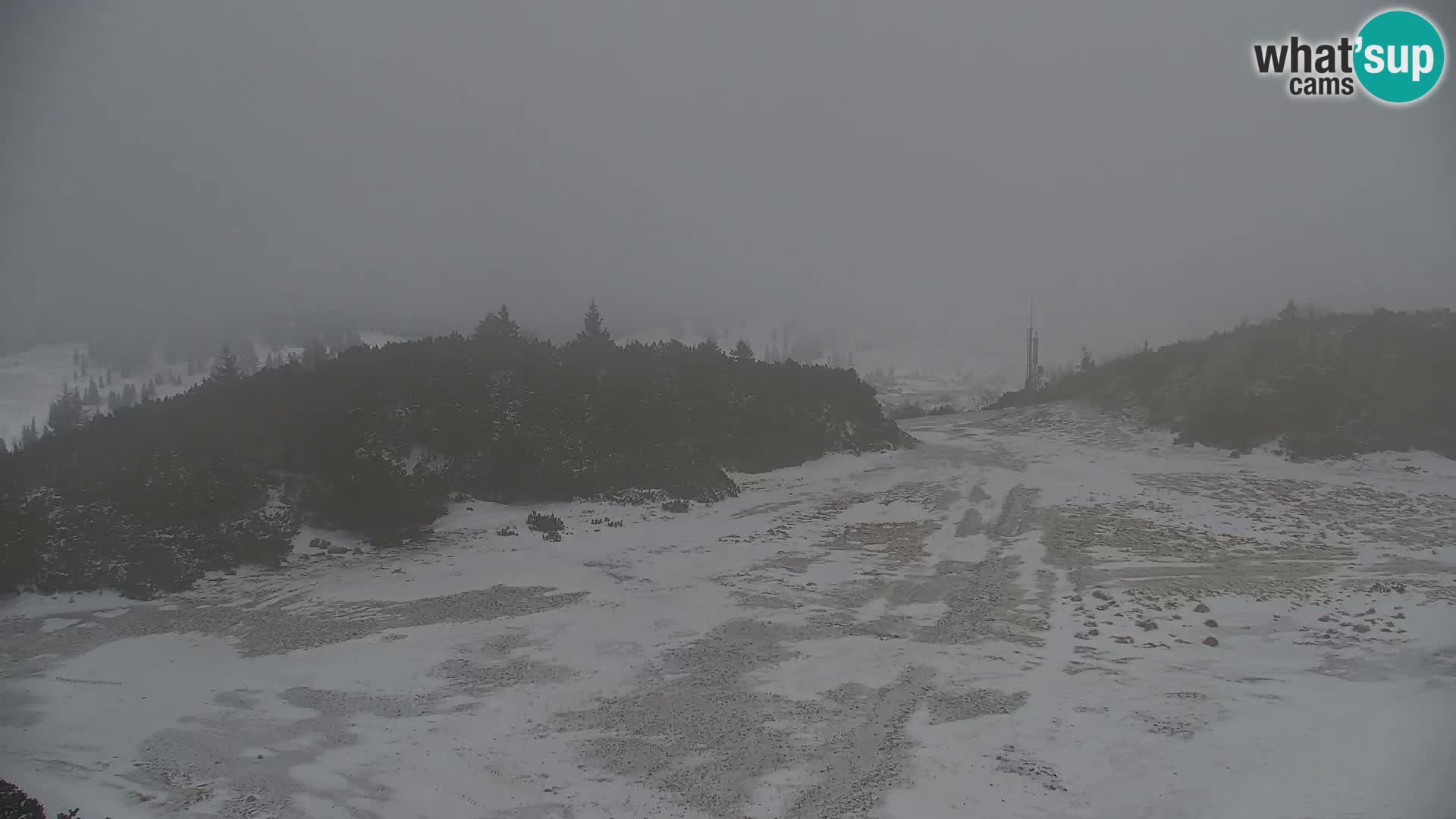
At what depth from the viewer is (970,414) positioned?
145 ft

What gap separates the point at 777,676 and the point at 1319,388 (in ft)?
93.4

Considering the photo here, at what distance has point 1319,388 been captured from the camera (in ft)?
90.2

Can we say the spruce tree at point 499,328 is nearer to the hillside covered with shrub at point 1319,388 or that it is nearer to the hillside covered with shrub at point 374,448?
the hillside covered with shrub at point 374,448

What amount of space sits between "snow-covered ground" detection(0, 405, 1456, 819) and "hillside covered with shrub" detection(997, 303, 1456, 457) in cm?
817

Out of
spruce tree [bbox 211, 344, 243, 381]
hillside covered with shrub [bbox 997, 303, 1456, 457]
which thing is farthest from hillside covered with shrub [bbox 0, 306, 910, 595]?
hillside covered with shrub [bbox 997, 303, 1456, 457]

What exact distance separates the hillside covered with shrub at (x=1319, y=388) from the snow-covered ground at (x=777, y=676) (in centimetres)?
817

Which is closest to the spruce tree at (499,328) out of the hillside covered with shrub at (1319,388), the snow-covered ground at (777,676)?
the snow-covered ground at (777,676)

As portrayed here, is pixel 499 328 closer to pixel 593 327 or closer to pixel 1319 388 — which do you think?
pixel 593 327

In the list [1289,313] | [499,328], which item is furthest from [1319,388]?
[499,328]

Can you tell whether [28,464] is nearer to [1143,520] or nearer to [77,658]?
[77,658]

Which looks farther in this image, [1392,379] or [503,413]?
[1392,379]

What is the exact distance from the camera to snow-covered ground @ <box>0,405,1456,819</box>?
286 inches

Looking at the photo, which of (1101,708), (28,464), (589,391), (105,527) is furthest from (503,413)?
(1101,708)

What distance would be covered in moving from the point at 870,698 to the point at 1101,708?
2.82 meters
